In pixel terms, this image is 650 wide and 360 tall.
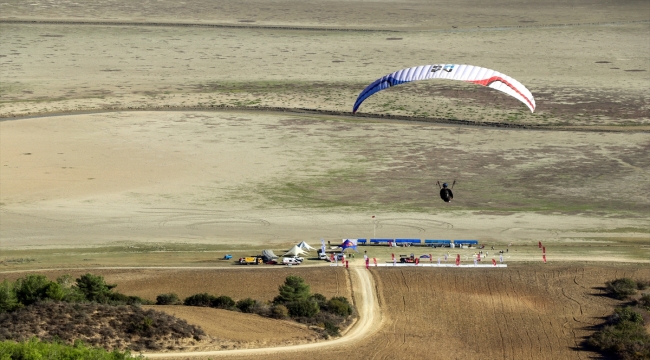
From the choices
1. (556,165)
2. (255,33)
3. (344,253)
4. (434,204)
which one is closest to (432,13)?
(255,33)

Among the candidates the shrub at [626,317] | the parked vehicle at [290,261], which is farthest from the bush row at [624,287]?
the parked vehicle at [290,261]

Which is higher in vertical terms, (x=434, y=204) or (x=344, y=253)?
(x=434, y=204)

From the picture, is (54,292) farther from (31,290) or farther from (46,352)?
(46,352)

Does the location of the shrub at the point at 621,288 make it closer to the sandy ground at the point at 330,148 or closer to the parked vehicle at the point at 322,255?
the sandy ground at the point at 330,148

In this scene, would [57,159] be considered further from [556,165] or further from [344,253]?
[556,165]

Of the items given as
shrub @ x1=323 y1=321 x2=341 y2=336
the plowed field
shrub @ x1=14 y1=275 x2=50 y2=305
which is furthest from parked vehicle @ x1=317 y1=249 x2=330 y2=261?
shrub @ x1=14 y1=275 x2=50 y2=305

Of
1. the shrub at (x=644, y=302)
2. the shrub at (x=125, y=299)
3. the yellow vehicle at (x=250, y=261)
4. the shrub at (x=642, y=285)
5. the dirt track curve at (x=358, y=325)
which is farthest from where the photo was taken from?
the yellow vehicle at (x=250, y=261)

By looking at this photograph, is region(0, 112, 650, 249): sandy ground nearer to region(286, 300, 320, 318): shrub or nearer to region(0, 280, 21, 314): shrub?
region(286, 300, 320, 318): shrub

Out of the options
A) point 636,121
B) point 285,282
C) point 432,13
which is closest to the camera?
point 285,282
